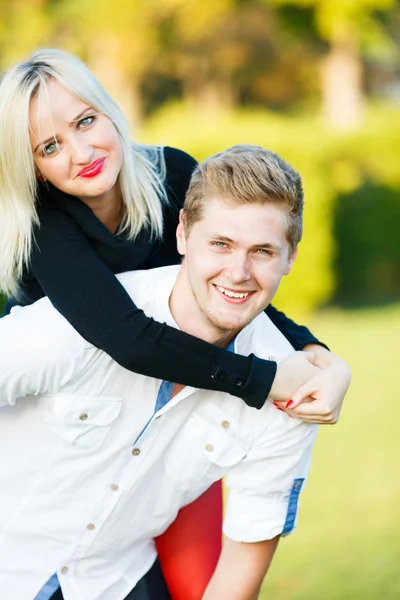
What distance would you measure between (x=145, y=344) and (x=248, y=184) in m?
0.56

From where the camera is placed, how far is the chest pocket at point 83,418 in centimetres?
287

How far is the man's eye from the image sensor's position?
10.9 feet

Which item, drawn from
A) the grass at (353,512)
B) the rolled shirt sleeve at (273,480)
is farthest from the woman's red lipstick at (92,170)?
the grass at (353,512)

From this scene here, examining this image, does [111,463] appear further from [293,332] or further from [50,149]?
[50,149]

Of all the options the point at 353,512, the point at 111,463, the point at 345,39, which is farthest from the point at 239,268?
the point at 345,39

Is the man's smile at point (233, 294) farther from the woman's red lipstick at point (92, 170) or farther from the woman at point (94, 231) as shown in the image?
the woman's red lipstick at point (92, 170)

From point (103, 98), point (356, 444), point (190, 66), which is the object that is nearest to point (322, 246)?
point (356, 444)

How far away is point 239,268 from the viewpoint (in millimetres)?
2840

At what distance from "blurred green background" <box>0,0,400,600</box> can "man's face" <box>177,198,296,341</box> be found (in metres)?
1.35

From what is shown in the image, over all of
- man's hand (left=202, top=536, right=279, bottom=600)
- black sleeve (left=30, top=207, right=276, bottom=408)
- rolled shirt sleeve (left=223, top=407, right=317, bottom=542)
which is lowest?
man's hand (left=202, top=536, right=279, bottom=600)

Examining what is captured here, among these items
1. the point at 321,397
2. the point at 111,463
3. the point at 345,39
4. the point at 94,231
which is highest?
the point at 94,231

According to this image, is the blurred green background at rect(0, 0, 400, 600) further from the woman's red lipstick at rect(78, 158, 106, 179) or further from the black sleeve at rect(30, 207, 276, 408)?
the black sleeve at rect(30, 207, 276, 408)

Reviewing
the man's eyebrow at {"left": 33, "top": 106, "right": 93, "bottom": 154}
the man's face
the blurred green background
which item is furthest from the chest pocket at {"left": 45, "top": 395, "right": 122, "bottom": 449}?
the blurred green background

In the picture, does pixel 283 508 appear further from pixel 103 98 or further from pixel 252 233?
pixel 103 98
